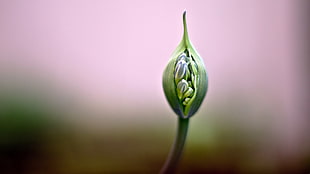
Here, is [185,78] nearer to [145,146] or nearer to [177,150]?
[177,150]

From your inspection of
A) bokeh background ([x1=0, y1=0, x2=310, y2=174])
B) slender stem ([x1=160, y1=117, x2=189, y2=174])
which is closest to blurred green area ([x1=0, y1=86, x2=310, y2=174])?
bokeh background ([x1=0, y1=0, x2=310, y2=174])

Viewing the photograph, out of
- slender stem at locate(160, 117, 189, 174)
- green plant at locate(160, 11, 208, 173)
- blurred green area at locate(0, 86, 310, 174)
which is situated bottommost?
slender stem at locate(160, 117, 189, 174)

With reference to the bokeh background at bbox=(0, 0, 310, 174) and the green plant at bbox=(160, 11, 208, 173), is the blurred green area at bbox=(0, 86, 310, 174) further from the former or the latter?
the green plant at bbox=(160, 11, 208, 173)

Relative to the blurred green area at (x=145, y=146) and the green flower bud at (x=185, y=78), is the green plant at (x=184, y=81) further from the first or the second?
the blurred green area at (x=145, y=146)

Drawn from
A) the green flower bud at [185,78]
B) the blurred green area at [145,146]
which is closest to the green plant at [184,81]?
the green flower bud at [185,78]

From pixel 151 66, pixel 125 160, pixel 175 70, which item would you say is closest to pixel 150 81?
pixel 151 66

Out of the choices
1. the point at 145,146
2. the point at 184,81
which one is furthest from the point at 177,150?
the point at 145,146

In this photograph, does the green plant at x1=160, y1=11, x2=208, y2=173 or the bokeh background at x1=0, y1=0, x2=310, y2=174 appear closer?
the green plant at x1=160, y1=11, x2=208, y2=173

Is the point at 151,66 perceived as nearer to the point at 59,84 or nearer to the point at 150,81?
the point at 150,81

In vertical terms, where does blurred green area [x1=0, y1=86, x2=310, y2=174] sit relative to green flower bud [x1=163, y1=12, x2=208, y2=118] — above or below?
above
